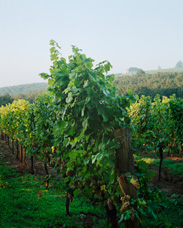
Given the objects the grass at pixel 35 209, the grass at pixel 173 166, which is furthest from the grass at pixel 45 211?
the grass at pixel 173 166

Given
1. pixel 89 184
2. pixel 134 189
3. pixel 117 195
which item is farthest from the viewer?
pixel 89 184

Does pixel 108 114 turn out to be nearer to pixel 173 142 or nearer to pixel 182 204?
pixel 182 204

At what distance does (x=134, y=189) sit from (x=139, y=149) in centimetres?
53

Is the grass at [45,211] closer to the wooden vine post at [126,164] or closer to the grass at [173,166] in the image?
the wooden vine post at [126,164]

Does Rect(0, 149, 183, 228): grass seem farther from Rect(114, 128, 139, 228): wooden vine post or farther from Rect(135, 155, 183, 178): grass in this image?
Rect(135, 155, 183, 178): grass

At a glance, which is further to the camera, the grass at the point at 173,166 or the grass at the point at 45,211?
the grass at the point at 173,166

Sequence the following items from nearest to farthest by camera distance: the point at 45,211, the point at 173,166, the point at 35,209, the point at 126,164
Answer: the point at 126,164, the point at 45,211, the point at 35,209, the point at 173,166

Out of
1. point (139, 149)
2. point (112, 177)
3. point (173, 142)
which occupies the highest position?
point (139, 149)

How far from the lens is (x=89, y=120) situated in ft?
9.18

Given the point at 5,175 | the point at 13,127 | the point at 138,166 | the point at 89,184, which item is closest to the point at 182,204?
the point at 89,184

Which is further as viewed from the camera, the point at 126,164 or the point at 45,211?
the point at 45,211

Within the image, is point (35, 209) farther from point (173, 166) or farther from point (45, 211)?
point (173, 166)

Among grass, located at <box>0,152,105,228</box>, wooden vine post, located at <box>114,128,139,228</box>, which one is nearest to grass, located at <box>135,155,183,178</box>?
grass, located at <box>0,152,105,228</box>

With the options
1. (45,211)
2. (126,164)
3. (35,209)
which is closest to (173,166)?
(45,211)
